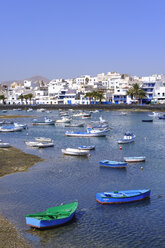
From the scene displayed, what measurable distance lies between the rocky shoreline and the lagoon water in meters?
0.58

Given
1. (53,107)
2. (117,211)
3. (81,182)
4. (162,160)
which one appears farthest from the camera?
(53,107)

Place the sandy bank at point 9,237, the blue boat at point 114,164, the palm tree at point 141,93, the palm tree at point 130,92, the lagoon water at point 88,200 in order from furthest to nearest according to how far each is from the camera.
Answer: the palm tree at point 130,92
the palm tree at point 141,93
the blue boat at point 114,164
the lagoon water at point 88,200
the sandy bank at point 9,237

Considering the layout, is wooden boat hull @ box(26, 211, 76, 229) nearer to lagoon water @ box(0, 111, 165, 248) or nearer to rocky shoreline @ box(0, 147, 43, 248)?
lagoon water @ box(0, 111, 165, 248)

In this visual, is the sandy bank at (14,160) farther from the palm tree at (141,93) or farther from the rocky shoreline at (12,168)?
the palm tree at (141,93)

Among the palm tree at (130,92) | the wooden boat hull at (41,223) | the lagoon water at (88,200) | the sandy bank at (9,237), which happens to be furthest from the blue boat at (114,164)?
the palm tree at (130,92)

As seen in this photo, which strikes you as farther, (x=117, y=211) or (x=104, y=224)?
(x=117, y=211)

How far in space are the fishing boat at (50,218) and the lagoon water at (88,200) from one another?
379 millimetres

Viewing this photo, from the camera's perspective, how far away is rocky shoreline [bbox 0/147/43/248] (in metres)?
18.8

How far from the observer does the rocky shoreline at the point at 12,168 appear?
18.8 m

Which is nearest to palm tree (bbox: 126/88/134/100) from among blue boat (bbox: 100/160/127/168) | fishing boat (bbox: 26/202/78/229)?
blue boat (bbox: 100/160/127/168)

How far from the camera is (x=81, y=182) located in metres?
31.4

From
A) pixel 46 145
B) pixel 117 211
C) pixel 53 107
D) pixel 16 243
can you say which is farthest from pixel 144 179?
pixel 53 107

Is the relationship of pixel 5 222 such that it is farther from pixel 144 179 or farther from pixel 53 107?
pixel 53 107

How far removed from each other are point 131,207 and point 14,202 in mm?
9124
